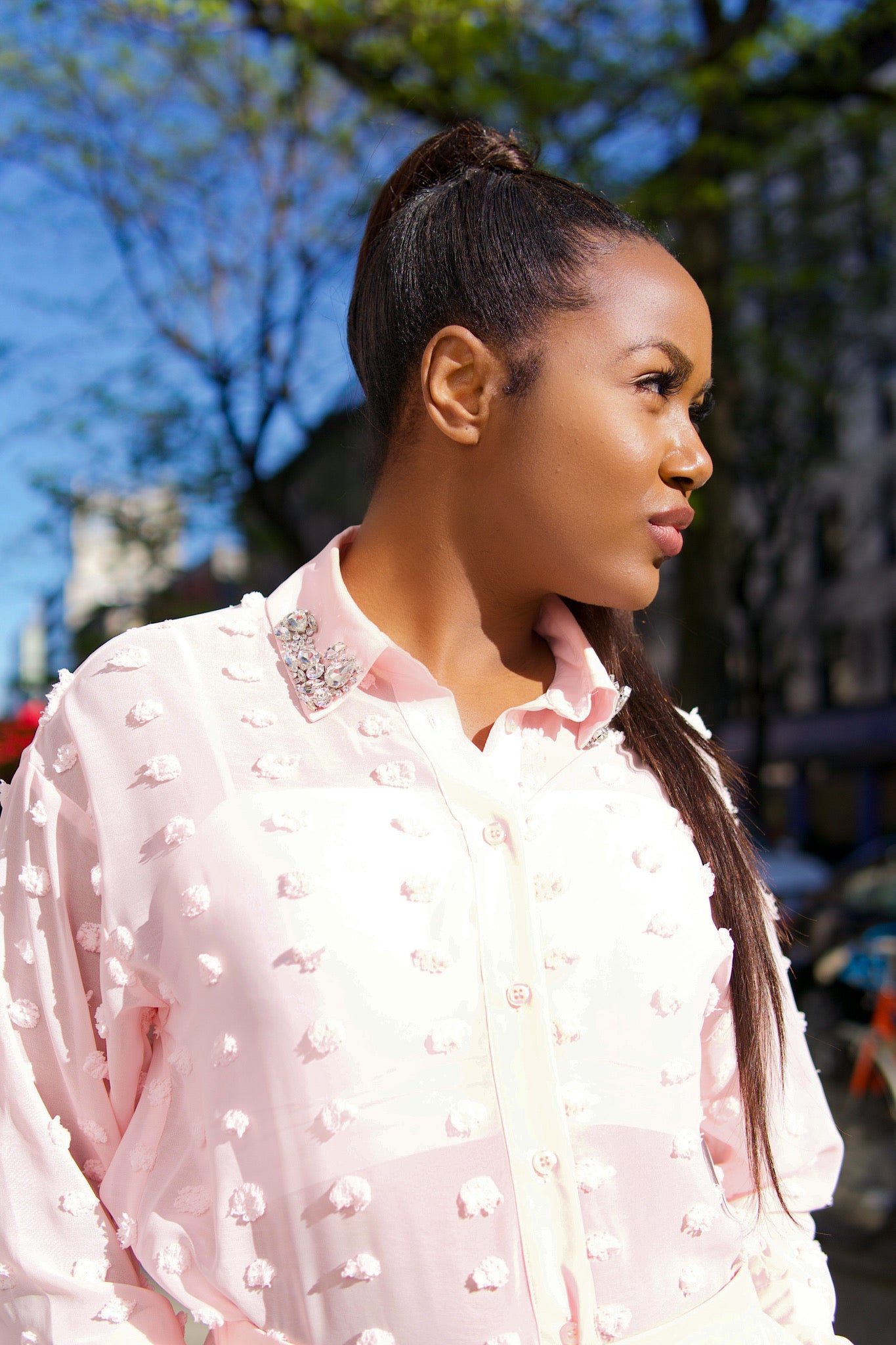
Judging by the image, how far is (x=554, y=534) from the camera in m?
1.53

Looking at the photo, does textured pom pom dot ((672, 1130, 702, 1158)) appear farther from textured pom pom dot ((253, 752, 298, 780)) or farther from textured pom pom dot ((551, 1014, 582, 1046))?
textured pom pom dot ((253, 752, 298, 780))

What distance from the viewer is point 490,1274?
129 cm

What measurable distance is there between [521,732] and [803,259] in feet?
46.1

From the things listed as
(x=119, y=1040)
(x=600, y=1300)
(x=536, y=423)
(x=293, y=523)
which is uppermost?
(x=293, y=523)

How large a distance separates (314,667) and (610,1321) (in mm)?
824

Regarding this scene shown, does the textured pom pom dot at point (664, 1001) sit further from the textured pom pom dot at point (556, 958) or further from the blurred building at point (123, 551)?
the blurred building at point (123, 551)

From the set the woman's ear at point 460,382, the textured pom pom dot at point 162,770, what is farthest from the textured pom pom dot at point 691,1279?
the woman's ear at point 460,382

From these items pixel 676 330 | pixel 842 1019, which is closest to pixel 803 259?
pixel 842 1019

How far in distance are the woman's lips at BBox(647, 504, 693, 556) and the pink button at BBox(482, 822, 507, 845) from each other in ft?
1.34

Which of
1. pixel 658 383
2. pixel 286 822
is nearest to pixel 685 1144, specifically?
pixel 286 822

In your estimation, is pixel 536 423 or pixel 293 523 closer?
pixel 536 423

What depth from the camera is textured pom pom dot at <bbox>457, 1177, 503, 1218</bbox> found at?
1.29 metres

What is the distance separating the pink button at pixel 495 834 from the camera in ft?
4.64

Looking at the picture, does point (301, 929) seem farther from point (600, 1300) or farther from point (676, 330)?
point (676, 330)
